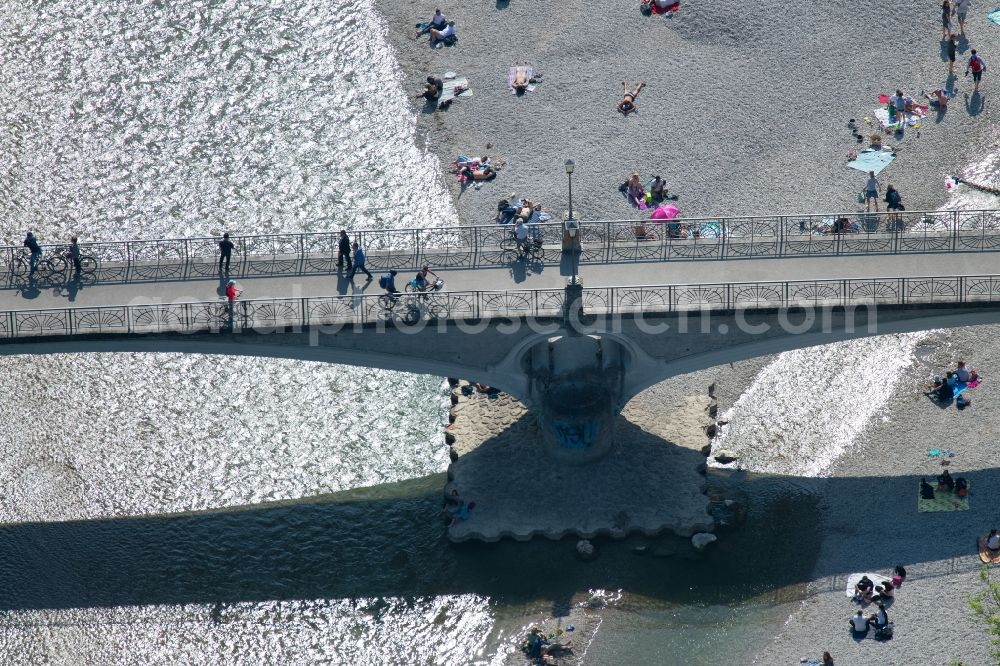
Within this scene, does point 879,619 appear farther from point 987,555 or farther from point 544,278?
point 544,278

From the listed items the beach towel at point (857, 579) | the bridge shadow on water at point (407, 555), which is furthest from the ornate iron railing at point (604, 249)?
the beach towel at point (857, 579)

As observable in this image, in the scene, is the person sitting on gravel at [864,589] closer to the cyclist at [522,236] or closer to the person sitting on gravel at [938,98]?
the cyclist at [522,236]

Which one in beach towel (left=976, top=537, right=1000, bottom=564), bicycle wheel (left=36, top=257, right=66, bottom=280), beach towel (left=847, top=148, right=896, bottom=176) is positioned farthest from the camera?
beach towel (left=847, top=148, right=896, bottom=176)

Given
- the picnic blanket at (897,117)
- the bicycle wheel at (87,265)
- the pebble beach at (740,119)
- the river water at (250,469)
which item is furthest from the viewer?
the picnic blanket at (897,117)

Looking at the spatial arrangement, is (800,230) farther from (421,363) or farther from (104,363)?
(104,363)

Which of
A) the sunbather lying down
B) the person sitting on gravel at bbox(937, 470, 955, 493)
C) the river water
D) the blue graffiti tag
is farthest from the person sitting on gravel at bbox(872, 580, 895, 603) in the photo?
the sunbather lying down

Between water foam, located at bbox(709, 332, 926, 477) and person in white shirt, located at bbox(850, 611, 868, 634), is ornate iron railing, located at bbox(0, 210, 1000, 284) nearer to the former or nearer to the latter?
water foam, located at bbox(709, 332, 926, 477)

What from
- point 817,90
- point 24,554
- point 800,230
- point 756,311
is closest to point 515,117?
point 817,90
